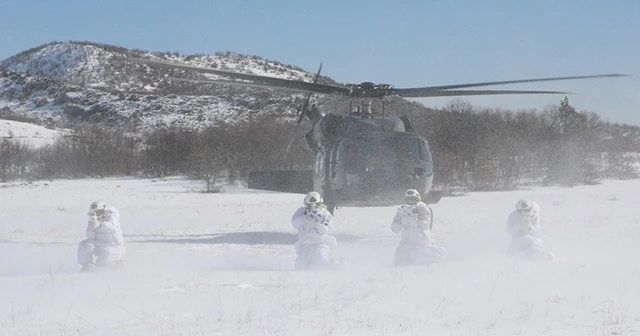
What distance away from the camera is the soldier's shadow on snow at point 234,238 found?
16.8 m

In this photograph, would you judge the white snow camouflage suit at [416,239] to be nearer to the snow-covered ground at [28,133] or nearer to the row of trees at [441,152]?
the row of trees at [441,152]

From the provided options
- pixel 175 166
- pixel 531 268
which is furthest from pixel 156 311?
pixel 175 166

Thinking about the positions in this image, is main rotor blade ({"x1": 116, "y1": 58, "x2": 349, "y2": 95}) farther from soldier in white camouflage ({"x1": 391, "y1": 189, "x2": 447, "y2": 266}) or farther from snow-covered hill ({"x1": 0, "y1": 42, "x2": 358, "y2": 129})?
snow-covered hill ({"x1": 0, "y1": 42, "x2": 358, "y2": 129})

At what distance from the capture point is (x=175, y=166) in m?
58.3

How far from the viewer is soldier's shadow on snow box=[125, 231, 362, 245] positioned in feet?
55.2

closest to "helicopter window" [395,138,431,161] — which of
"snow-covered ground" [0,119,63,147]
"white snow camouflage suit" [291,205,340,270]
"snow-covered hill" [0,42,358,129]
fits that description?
"white snow camouflage suit" [291,205,340,270]

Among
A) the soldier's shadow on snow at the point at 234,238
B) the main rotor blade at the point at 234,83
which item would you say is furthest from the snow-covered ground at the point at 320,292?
the main rotor blade at the point at 234,83

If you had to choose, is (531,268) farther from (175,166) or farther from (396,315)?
(175,166)

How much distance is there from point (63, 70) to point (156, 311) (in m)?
148

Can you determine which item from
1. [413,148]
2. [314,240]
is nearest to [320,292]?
[314,240]

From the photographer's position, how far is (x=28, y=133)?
268 ft

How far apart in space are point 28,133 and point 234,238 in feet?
235

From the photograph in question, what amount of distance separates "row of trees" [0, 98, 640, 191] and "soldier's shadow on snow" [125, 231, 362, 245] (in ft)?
77.4

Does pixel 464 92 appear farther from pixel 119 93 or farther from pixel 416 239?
pixel 119 93
